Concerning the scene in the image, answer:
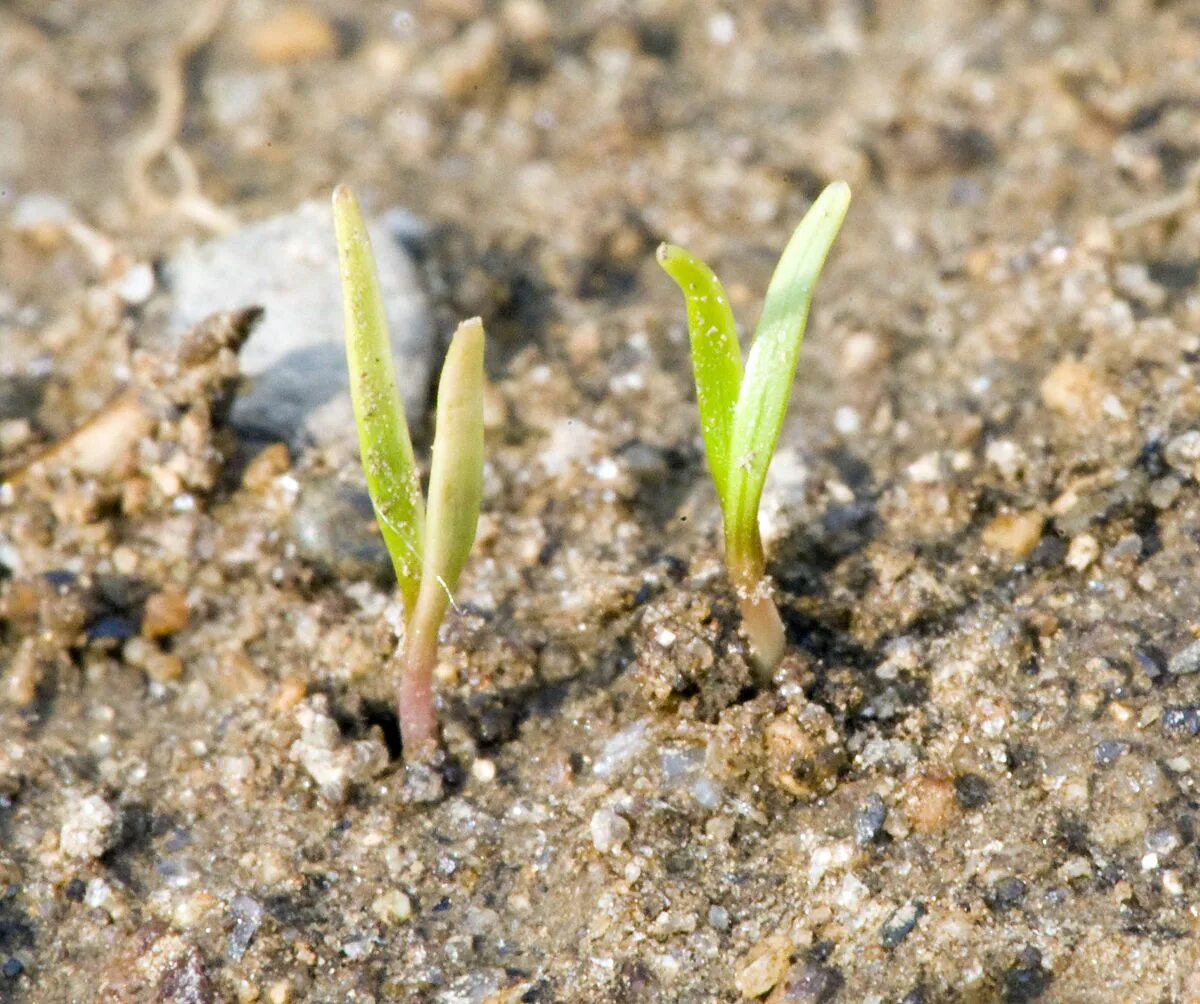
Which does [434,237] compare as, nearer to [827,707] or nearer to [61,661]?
[61,661]

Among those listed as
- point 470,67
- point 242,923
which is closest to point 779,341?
point 242,923

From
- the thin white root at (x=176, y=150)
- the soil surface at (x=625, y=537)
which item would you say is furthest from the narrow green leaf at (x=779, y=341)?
the thin white root at (x=176, y=150)

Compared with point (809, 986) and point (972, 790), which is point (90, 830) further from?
point (972, 790)

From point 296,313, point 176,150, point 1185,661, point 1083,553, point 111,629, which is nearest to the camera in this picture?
point 1185,661

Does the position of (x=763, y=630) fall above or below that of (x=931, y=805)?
above

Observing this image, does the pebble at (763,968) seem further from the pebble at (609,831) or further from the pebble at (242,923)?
the pebble at (242,923)

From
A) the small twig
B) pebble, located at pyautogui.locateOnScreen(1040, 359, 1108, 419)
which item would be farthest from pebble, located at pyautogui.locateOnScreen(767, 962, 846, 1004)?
Answer: the small twig
